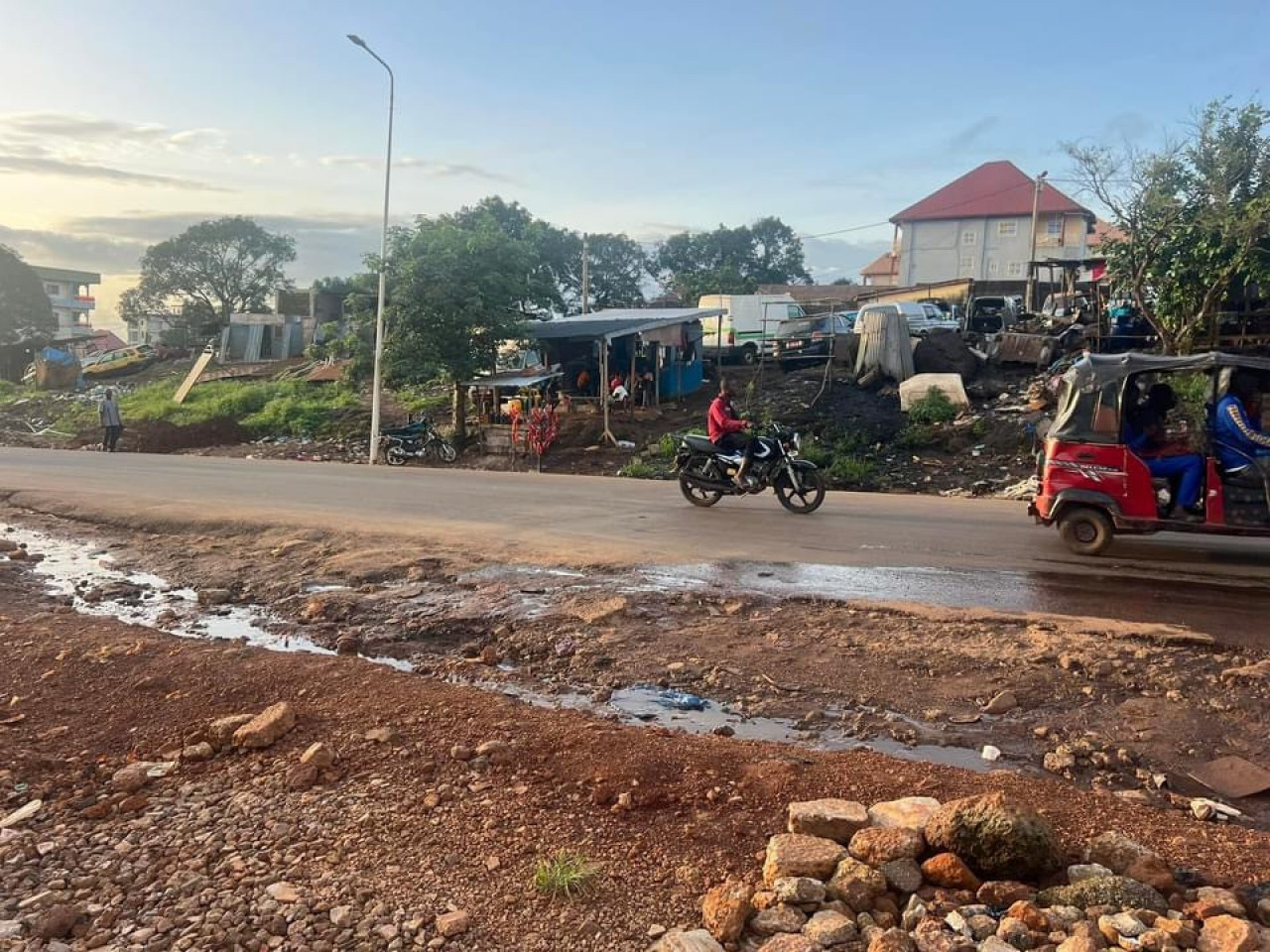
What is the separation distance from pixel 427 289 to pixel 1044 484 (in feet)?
58.7

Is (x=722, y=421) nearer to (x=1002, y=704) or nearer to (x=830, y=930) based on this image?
(x=1002, y=704)

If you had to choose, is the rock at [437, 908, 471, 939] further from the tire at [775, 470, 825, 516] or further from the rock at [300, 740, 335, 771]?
the tire at [775, 470, 825, 516]

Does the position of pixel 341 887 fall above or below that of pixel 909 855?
below

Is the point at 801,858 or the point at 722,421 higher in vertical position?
the point at 722,421

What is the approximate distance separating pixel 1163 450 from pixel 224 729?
8106 mm

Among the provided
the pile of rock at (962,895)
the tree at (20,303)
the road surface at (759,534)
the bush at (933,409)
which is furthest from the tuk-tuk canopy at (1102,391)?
the tree at (20,303)

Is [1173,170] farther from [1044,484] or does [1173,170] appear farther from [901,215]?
[901,215]

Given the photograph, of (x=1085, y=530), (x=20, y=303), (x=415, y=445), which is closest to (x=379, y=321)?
(x=415, y=445)

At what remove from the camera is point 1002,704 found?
4871 mm

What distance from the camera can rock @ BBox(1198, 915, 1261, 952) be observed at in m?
2.57

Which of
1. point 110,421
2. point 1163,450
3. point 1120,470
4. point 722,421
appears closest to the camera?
point 1120,470

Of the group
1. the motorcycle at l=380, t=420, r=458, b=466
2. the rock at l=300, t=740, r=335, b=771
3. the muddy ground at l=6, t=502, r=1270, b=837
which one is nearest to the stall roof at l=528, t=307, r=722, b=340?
the motorcycle at l=380, t=420, r=458, b=466

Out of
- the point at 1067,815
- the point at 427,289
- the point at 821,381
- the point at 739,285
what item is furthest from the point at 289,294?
the point at 1067,815

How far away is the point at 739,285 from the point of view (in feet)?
190
